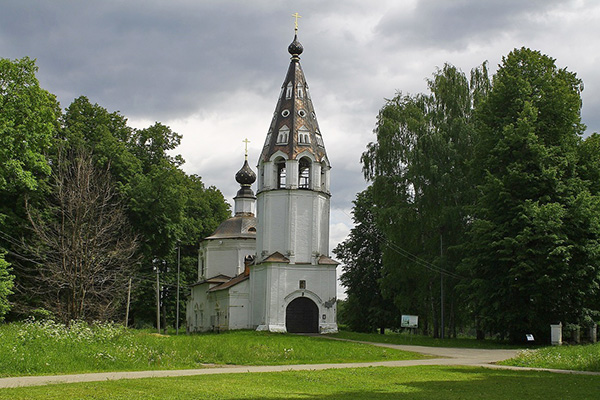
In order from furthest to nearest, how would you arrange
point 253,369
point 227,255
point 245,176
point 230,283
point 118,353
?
1. point 245,176
2. point 227,255
3. point 230,283
4. point 253,369
5. point 118,353

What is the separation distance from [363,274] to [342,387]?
39.4m

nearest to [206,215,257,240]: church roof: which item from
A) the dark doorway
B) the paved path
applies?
the dark doorway

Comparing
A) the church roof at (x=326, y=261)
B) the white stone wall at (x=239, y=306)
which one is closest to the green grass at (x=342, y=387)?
the church roof at (x=326, y=261)

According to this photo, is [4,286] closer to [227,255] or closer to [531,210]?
[531,210]

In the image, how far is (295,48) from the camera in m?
47.7

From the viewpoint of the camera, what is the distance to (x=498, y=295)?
30.5 m

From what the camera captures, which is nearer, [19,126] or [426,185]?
[19,126]

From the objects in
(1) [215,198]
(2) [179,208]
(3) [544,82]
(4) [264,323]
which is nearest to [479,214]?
(3) [544,82]

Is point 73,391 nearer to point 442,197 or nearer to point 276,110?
point 442,197

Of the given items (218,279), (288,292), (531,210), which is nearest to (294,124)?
(288,292)

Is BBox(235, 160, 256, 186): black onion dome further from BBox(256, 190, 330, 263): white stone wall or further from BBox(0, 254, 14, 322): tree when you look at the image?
BBox(0, 254, 14, 322): tree

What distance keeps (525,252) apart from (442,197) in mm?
8273

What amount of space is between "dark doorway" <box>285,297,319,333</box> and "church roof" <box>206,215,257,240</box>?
13.9 m

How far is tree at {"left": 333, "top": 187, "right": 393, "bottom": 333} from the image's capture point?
5072cm
